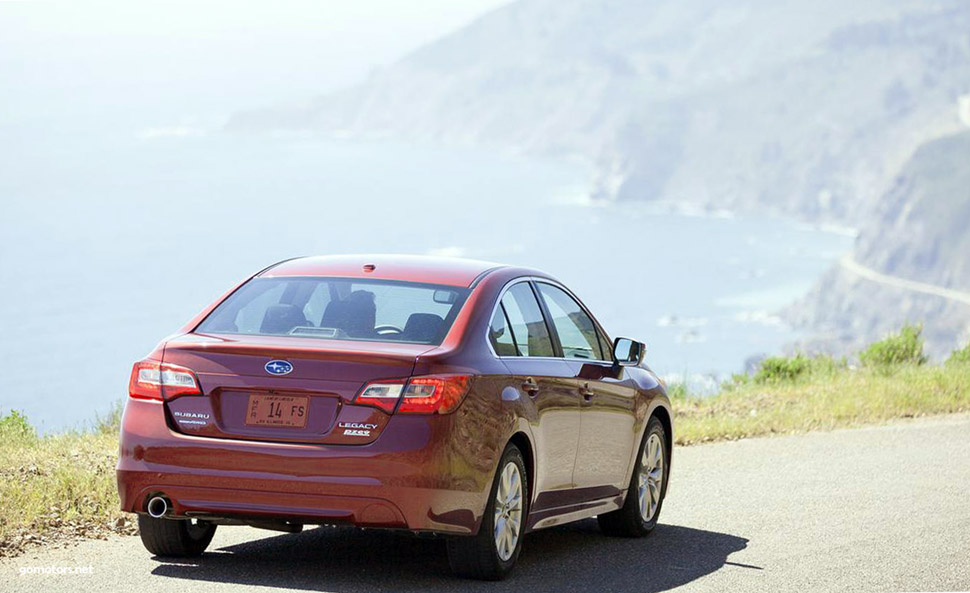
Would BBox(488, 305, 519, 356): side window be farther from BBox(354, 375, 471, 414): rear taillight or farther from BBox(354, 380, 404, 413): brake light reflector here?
BBox(354, 380, 404, 413): brake light reflector

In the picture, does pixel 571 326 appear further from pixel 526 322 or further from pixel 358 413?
pixel 358 413

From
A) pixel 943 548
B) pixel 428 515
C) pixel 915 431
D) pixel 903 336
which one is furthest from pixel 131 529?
pixel 903 336

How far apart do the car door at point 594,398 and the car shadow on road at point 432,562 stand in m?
0.41

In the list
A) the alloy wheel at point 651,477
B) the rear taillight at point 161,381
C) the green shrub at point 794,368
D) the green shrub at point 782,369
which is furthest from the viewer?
the green shrub at point 782,369

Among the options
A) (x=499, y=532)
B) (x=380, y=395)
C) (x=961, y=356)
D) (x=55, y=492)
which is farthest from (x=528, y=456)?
(x=961, y=356)

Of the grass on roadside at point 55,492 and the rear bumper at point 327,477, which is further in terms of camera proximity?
the grass on roadside at point 55,492

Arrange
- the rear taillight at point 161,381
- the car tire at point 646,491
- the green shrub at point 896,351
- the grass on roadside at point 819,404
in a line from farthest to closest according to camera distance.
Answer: the green shrub at point 896,351
the grass on roadside at point 819,404
the car tire at point 646,491
the rear taillight at point 161,381

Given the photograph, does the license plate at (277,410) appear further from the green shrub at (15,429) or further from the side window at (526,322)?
the green shrub at (15,429)

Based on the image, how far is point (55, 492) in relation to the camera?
28.0 feet

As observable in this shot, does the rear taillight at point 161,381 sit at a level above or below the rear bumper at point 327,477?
above

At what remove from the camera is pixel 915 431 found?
551 inches

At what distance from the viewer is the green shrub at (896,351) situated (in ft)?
67.2

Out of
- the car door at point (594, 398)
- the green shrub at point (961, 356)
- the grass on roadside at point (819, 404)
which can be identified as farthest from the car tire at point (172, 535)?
the green shrub at point (961, 356)

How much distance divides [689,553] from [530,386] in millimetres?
1663
